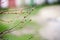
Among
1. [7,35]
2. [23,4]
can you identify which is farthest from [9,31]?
[23,4]

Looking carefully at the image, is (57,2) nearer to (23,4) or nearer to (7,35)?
(23,4)

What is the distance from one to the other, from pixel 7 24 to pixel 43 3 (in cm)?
566

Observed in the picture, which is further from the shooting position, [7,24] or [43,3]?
[43,3]

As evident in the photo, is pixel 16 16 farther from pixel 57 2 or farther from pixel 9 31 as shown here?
pixel 57 2

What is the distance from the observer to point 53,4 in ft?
22.0

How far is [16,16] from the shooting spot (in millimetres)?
1003

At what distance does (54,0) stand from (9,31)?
6.05 meters

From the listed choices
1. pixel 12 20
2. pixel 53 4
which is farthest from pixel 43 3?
pixel 12 20

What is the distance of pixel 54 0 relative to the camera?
6.91m

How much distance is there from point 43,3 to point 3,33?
5708 millimetres

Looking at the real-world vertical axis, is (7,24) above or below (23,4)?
above

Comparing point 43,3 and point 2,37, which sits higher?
point 2,37

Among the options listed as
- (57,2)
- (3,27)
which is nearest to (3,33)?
(3,27)

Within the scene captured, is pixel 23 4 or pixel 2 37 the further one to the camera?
pixel 23 4
